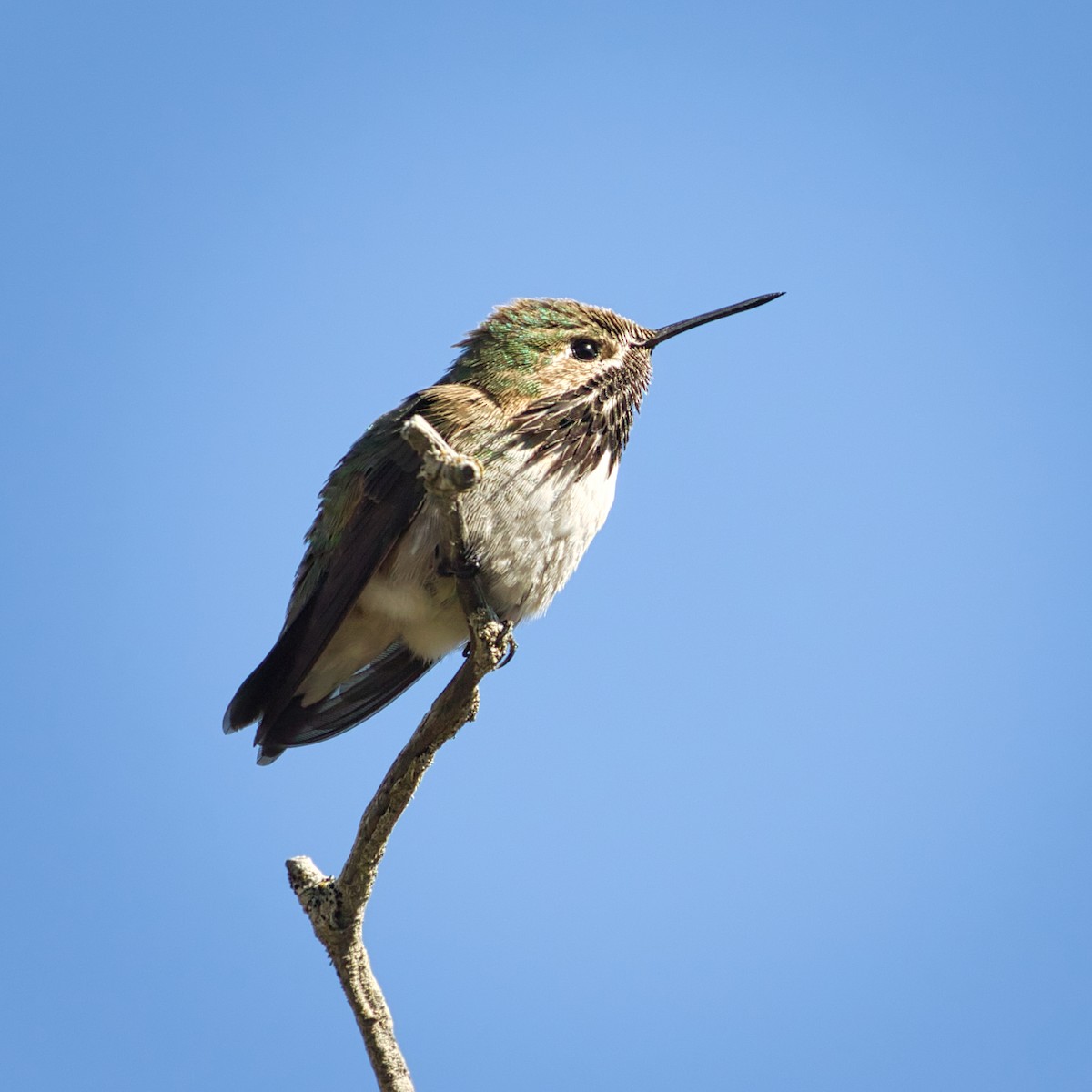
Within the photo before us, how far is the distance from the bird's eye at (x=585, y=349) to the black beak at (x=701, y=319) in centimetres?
42

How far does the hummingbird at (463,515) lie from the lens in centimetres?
571

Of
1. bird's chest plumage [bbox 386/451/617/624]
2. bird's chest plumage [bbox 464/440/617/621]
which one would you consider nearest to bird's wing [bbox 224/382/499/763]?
bird's chest plumage [bbox 386/451/617/624]

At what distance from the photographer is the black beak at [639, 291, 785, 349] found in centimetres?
714

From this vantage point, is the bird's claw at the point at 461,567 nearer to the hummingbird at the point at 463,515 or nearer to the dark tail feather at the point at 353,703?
the hummingbird at the point at 463,515

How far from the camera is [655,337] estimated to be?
7.12 m

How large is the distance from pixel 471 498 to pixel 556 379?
1.03m

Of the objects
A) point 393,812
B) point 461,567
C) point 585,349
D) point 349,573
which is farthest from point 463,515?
point 585,349

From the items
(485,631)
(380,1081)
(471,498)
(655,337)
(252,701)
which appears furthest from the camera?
(655,337)

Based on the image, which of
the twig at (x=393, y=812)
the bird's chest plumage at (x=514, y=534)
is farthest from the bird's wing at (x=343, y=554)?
the twig at (x=393, y=812)

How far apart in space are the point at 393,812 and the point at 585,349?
2.98 metres

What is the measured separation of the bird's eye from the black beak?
423mm

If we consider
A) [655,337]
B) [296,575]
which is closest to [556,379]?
[655,337]

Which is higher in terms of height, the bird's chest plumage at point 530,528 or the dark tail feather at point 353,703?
the bird's chest plumage at point 530,528

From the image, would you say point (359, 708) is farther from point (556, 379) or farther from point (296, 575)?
point (556, 379)
